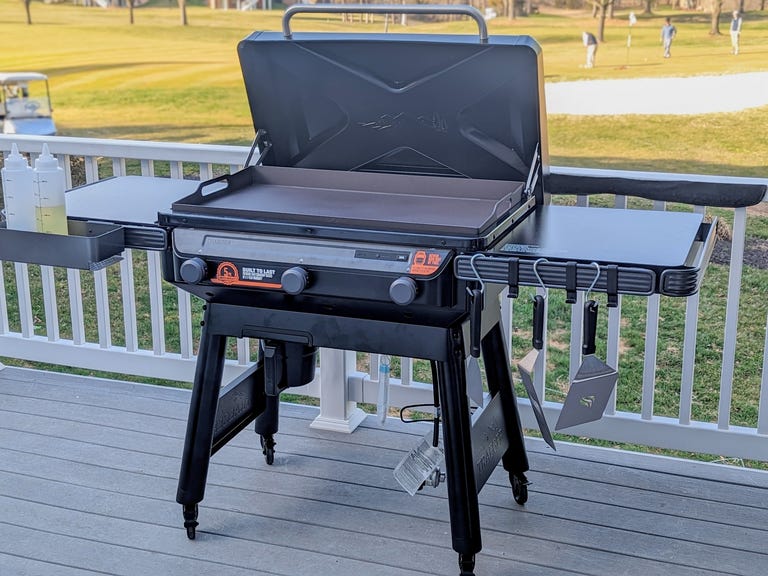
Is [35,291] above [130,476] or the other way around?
the other way around

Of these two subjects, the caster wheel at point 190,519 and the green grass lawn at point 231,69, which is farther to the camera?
the green grass lawn at point 231,69

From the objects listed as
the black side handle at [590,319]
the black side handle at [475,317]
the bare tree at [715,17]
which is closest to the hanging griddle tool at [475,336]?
the black side handle at [475,317]

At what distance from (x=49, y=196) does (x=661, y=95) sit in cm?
1263

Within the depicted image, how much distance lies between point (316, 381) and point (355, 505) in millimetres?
697

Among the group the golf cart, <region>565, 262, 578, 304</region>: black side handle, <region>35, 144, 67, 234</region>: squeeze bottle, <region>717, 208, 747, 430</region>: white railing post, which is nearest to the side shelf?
<region>565, 262, 578, 304</region>: black side handle

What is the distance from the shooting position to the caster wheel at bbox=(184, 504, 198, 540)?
8.70ft

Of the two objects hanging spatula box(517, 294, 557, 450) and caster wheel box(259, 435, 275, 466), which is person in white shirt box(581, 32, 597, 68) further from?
hanging spatula box(517, 294, 557, 450)

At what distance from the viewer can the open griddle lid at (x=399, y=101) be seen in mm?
2295

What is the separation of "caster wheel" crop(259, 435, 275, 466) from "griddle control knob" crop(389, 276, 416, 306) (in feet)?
3.75

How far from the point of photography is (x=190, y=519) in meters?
2.66

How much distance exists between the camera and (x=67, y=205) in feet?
8.37

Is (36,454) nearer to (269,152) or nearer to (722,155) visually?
(269,152)

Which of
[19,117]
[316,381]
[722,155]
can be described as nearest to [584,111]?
[722,155]

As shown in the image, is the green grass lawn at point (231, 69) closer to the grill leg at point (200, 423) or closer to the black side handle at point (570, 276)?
the grill leg at point (200, 423)
